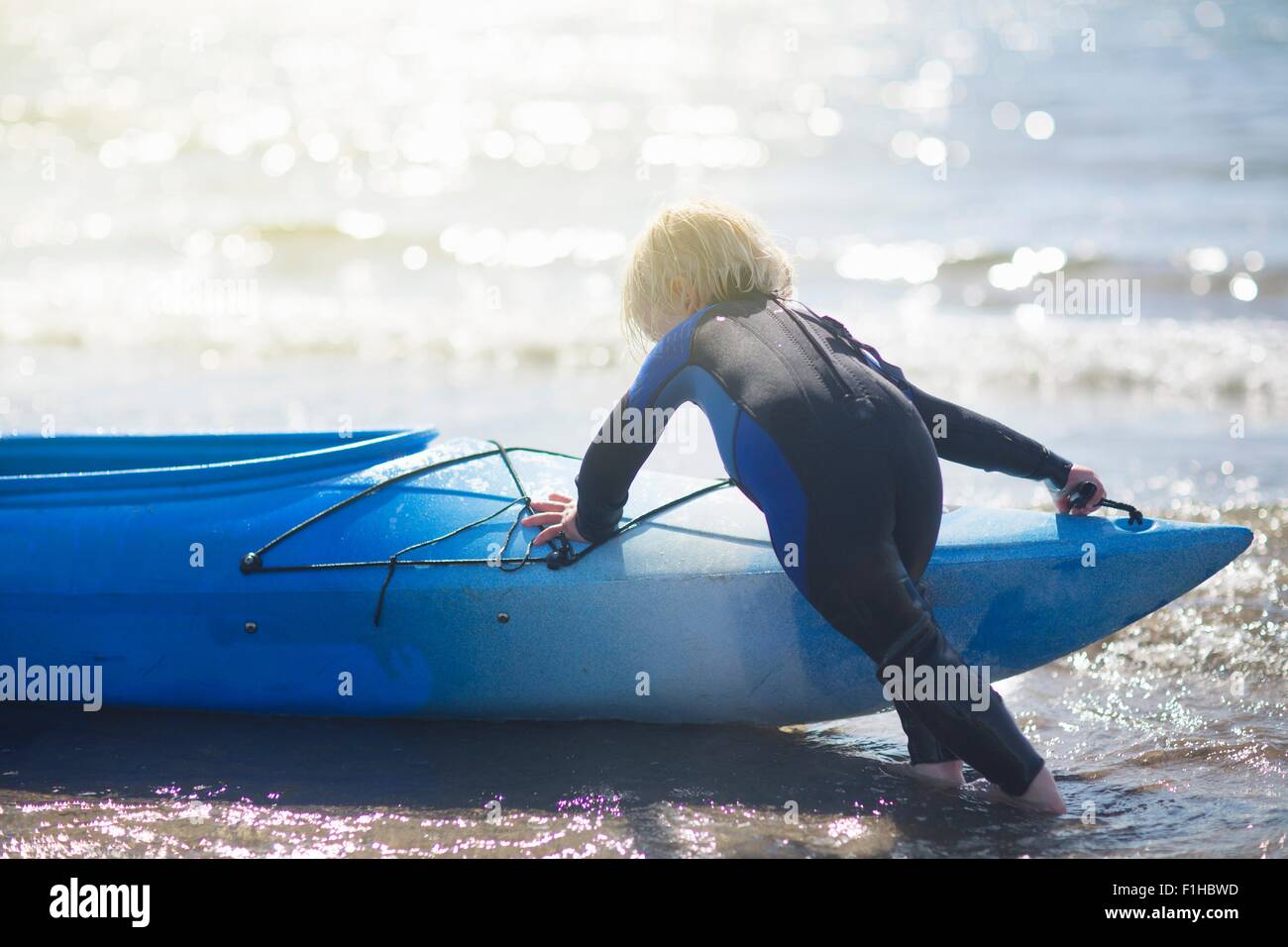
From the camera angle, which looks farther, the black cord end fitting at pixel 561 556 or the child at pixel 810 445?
the black cord end fitting at pixel 561 556

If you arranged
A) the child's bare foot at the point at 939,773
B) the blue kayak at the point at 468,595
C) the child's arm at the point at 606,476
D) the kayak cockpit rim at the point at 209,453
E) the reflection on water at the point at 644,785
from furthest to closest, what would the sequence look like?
1. the kayak cockpit rim at the point at 209,453
2. the blue kayak at the point at 468,595
3. the child's bare foot at the point at 939,773
4. the child's arm at the point at 606,476
5. the reflection on water at the point at 644,785

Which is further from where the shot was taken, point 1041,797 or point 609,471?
point 609,471

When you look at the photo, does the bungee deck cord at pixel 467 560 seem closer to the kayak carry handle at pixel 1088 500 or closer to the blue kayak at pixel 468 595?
the blue kayak at pixel 468 595

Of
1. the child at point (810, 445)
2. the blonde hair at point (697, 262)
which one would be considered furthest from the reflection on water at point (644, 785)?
the blonde hair at point (697, 262)

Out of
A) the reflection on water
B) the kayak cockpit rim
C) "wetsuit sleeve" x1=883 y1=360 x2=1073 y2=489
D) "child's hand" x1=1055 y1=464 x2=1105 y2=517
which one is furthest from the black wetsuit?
the kayak cockpit rim

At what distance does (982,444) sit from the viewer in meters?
3.26

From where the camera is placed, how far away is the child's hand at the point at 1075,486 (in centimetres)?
332

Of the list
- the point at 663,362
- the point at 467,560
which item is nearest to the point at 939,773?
the point at 663,362

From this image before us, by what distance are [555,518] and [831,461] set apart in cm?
88

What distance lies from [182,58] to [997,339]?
15688 mm

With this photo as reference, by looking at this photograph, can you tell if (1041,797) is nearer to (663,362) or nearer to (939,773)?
(939,773)

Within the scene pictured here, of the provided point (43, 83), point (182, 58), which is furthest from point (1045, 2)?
point (43, 83)

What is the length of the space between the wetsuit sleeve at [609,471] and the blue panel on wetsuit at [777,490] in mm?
236

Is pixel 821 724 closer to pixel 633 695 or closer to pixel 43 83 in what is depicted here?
pixel 633 695
